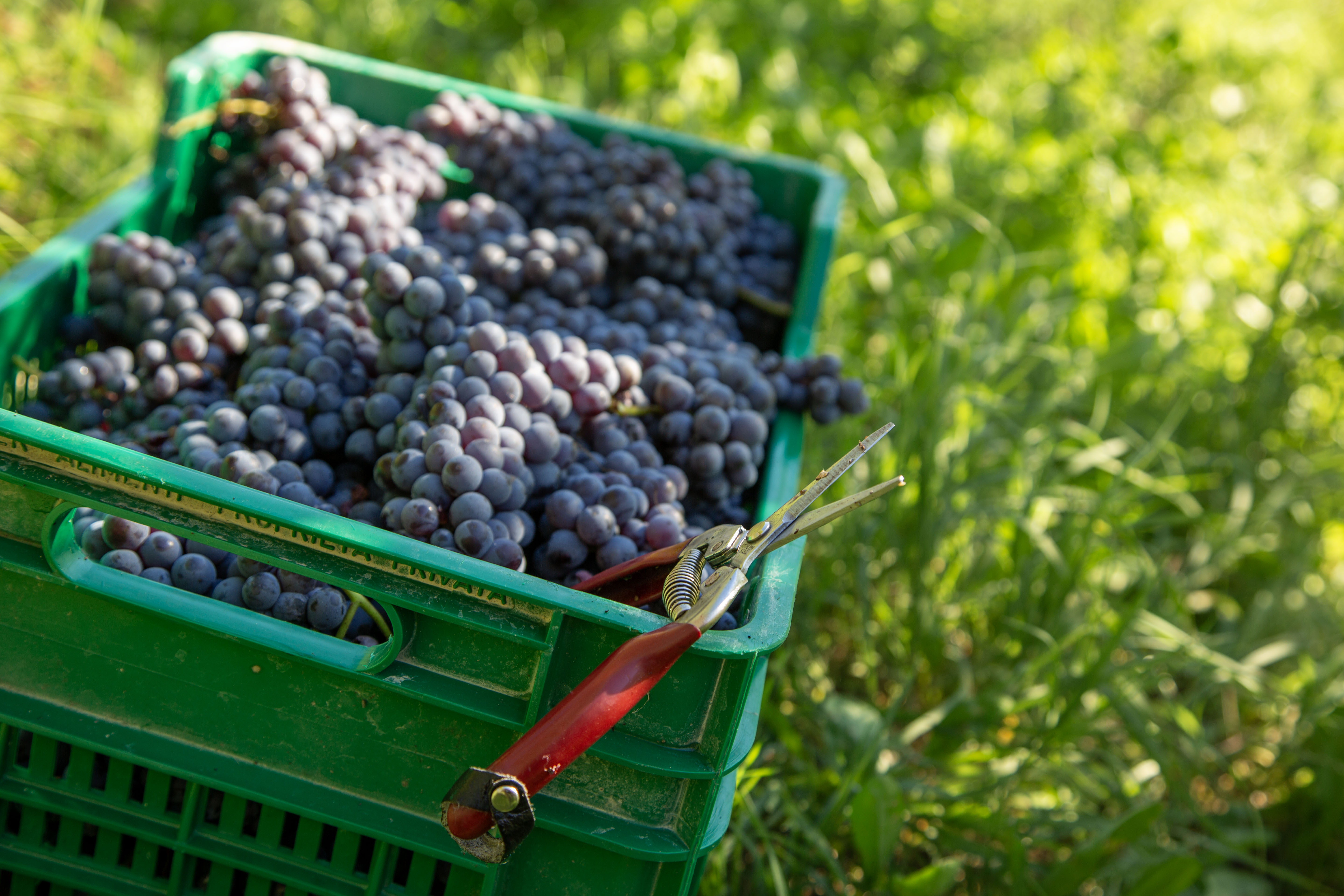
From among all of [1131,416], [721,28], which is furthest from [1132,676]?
[721,28]

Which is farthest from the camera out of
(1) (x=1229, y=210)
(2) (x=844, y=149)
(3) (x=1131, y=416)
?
(1) (x=1229, y=210)

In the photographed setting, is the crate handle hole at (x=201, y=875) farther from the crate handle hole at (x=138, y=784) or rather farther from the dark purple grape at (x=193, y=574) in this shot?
the dark purple grape at (x=193, y=574)

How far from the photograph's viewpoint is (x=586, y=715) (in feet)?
2.72

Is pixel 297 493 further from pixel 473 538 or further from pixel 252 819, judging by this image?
pixel 252 819

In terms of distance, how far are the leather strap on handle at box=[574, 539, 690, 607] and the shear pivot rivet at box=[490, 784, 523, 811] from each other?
0.25m

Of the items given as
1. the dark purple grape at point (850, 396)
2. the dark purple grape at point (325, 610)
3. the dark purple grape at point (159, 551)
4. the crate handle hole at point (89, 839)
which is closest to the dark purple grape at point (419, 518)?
the dark purple grape at point (325, 610)

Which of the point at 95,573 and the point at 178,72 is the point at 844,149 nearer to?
the point at 178,72

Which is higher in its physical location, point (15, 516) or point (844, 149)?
point (844, 149)

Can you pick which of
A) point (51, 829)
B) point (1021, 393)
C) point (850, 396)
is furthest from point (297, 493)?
point (1021, 393)

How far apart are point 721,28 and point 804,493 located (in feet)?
10.5

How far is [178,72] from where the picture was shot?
1.68 meters

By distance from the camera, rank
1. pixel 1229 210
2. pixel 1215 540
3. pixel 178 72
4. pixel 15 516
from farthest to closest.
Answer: pixel 1229 210 < pixel 1215 540 < pixel 178 72 < pixel 15 516

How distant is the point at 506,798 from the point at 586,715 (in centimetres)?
9

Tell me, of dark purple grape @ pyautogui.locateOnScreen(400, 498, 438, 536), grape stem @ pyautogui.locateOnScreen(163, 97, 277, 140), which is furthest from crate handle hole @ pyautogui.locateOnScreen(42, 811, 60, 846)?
grape stem @ pyautogui.locateOnScreen(163, 97, 277, 140)
